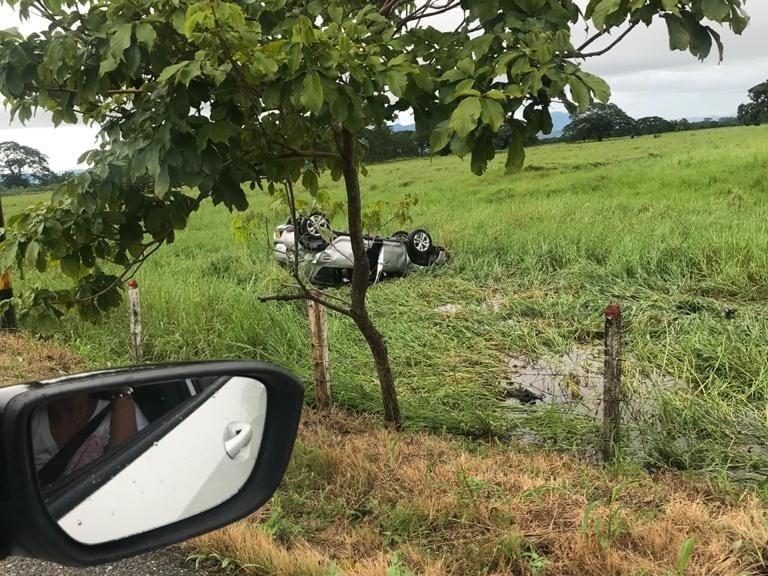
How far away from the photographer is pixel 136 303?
579 centimetres

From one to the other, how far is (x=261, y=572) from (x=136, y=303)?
3.79m

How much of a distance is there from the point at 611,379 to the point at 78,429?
11.0ft

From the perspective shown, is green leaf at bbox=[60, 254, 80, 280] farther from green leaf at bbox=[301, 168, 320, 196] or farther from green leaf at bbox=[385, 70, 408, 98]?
green leaf at bbox=[385, 70, 408, 98]

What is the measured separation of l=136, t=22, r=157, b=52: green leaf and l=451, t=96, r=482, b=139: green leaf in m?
1.04

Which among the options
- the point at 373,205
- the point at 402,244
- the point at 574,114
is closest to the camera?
the point at 574,114

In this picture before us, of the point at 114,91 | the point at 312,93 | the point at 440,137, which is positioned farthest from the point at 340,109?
the point at 114,91

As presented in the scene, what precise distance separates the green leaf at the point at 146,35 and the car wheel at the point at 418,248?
7.65 meters

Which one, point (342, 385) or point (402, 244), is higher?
point (402, 244)

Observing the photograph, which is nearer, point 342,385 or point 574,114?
point 574,114

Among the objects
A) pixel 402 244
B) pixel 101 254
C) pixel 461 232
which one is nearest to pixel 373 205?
pixel 101 254

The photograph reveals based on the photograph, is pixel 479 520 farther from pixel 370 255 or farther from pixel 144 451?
pixel 370 255

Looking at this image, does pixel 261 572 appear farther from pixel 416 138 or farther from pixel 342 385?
pixel 342 385

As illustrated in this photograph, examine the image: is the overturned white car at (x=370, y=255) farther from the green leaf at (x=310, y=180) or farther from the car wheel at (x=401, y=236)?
the green leaf at (x=310, y=180)

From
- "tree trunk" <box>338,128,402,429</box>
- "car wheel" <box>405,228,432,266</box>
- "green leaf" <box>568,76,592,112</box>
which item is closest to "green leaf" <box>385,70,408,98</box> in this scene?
"green leaf" <box>568,76,592,112</box>
